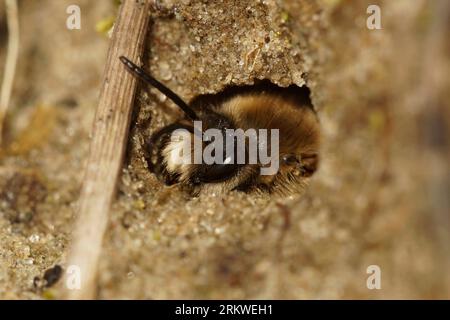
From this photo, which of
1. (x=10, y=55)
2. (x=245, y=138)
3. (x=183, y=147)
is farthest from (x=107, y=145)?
(x=10, y=55)

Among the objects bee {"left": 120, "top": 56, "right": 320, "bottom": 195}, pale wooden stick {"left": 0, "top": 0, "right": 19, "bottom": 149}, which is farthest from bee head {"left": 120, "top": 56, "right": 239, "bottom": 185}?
pale wooden stick {"left": 0, "top": 0, "right": 19, "bottom": 149}

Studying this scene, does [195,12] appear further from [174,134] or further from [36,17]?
[36,17]

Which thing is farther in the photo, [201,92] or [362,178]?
[201,92]

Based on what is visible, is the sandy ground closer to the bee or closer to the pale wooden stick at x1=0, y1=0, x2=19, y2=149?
the bee

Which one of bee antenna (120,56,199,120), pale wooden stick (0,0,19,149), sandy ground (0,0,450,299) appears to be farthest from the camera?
pale wooden stick (0,0,19,149)

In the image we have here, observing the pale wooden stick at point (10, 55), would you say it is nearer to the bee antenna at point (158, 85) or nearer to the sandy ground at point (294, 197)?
the sandy ground at point (294, 197)

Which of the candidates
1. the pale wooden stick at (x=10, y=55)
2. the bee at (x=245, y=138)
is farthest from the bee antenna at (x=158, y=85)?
the pale wooden stick at (x=10, y=55)

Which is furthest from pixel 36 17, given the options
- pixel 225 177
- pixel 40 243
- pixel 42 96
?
pixel 225 177
